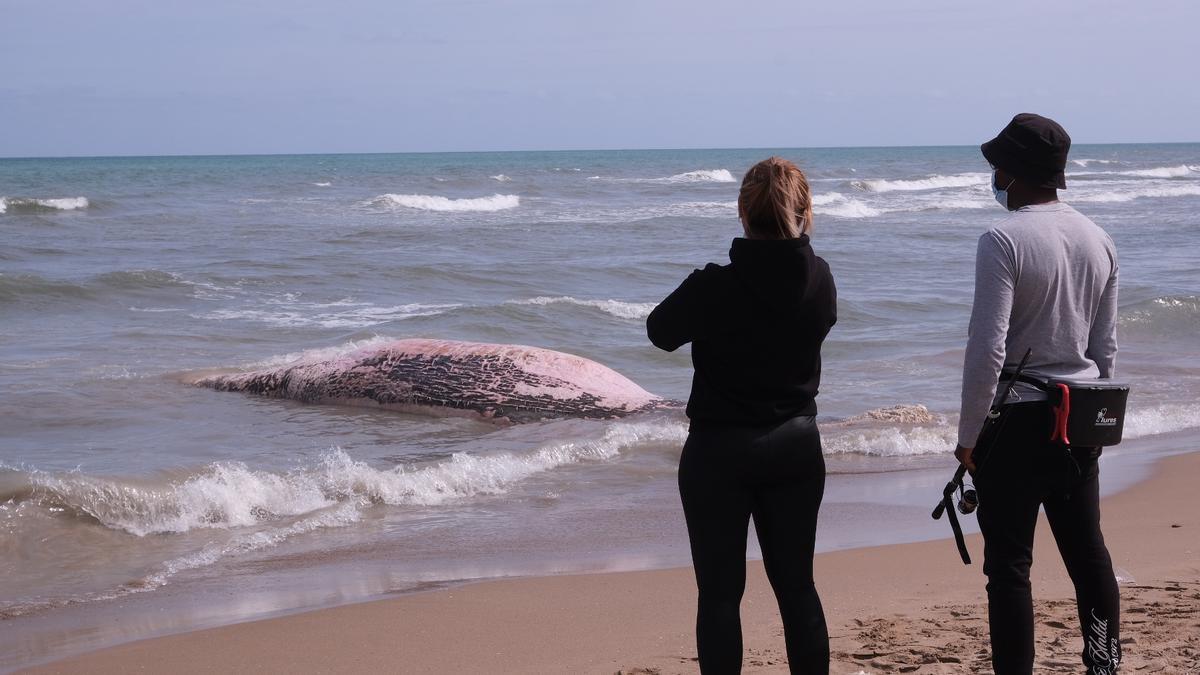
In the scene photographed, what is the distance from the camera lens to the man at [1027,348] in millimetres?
3150

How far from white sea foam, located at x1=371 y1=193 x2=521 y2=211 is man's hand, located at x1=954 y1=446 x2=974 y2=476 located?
3571 cm

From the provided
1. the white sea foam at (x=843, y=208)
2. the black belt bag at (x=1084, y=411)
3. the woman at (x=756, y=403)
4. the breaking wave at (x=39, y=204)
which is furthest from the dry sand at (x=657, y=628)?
the breaking wave at (x=39, y=204)

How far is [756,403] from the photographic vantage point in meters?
3.08

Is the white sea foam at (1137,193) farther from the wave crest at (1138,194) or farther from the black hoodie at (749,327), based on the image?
the black hoodie at (749,327)

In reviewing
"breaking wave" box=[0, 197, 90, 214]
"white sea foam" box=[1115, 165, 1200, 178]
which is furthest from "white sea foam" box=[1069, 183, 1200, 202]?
"breaking wave" box=[0, 197, 90, 214]

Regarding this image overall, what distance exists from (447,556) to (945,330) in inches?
378

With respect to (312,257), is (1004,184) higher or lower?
higher

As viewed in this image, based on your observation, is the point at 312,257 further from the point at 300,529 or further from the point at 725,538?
the point at 725,538

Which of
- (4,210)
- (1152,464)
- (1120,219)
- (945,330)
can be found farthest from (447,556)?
(4,210)

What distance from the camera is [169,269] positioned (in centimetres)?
1872

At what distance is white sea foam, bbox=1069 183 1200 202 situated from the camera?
4006 cm

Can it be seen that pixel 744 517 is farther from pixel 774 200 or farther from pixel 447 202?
pixel 447 202

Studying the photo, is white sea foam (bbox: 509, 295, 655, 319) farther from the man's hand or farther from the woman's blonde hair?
the woman's blonde hair

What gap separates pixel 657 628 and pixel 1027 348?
1.88m
